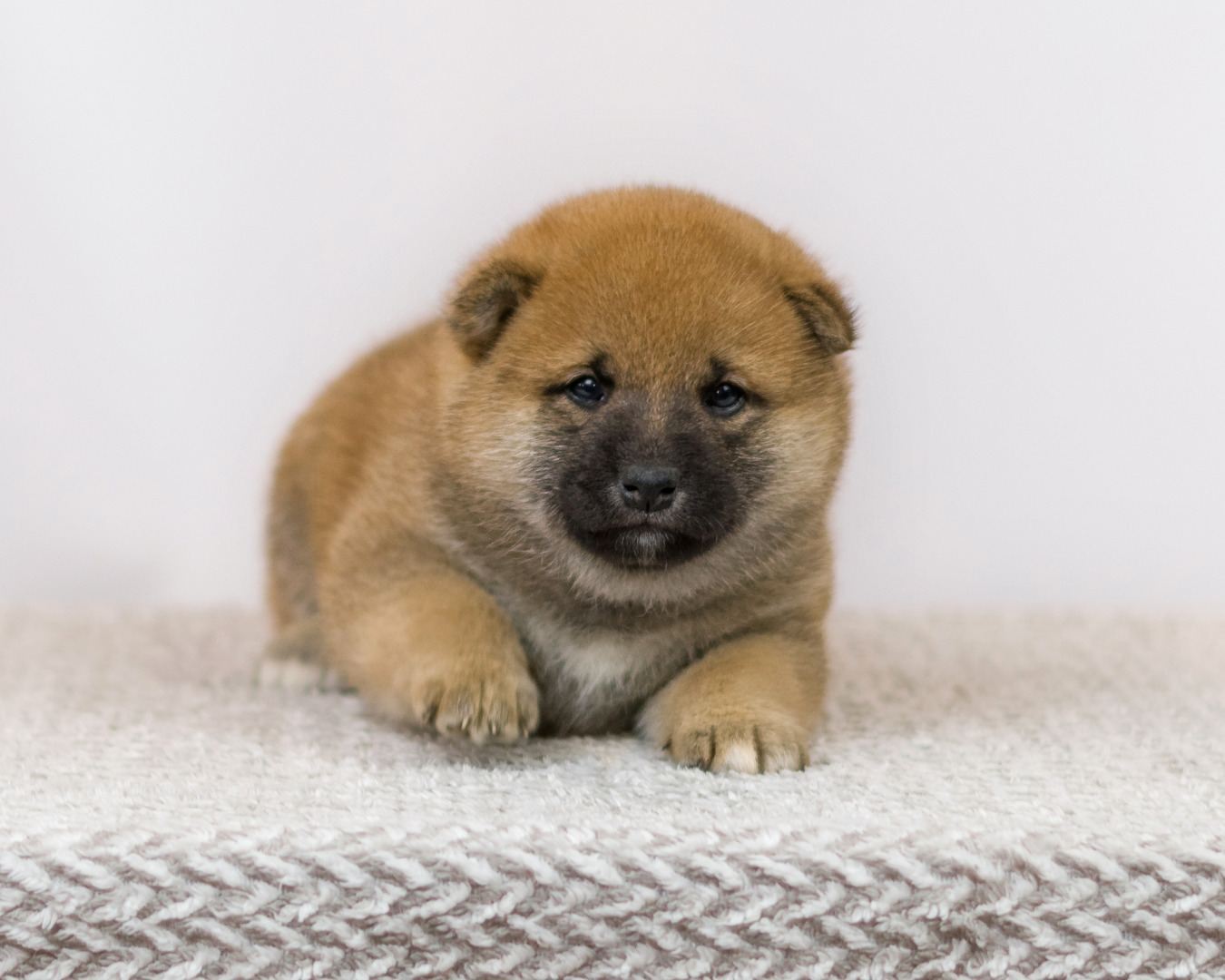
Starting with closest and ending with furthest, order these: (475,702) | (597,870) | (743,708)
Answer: (597,870) → (475,702) → (743,708)

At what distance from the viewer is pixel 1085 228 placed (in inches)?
132

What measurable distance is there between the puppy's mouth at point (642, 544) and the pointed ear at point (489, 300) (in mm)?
340

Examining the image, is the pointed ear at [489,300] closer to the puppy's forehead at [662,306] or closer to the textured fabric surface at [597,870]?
the puppy's forehead at [662,306]

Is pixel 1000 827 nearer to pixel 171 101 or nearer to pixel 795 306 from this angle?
pixel 795 306

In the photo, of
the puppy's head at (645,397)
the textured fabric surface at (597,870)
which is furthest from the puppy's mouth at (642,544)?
the textured fabric surface at (597,870)

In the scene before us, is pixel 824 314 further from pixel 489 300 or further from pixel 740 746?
pixel 740 746

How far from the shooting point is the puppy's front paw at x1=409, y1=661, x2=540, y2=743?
5.62 ft

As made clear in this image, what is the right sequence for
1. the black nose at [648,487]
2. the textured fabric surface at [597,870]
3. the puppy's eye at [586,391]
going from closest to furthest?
the textured fabric surface at [597,870] < the black nose at [648,487] < the puppy's eye at [586,391]

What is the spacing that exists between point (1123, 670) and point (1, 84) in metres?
3.07

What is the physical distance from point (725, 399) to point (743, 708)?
0.45 m

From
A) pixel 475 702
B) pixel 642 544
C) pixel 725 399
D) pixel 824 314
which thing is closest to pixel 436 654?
pixel 475 702

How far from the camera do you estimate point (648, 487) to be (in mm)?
1713

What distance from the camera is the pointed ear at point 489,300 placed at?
6.20 ft

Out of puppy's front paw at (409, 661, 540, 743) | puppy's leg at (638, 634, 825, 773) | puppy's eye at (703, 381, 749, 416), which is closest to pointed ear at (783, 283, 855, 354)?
puppy's eye at (703, 381, 749, 416)
